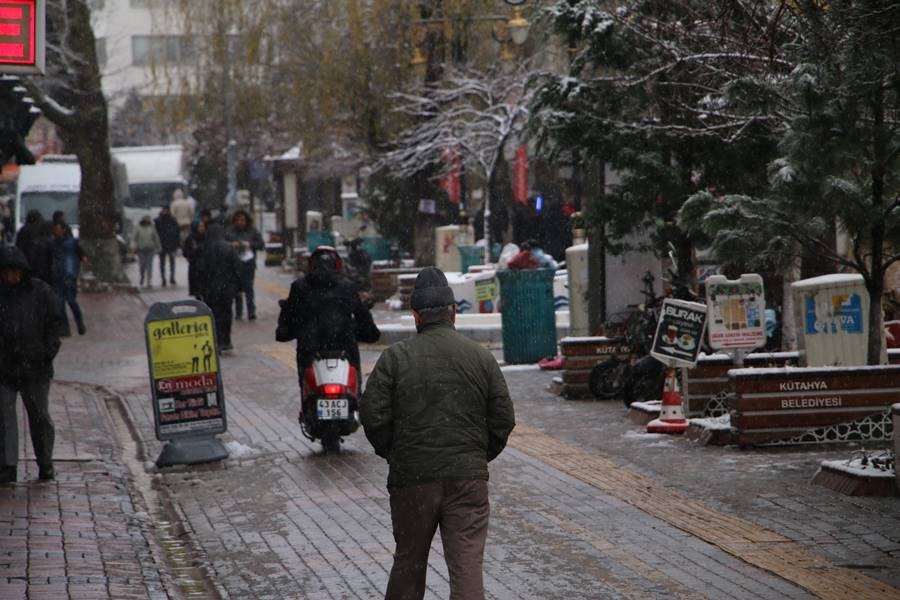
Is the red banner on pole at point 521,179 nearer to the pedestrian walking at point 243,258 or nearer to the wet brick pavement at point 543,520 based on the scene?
the pedestrian walking at point 243,258

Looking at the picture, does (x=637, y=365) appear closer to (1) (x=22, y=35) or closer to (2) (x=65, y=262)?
(1) (x=22, y=35)

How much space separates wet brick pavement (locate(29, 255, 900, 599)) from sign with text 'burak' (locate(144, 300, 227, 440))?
0.40 metres

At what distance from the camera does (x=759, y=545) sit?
8.99 metres

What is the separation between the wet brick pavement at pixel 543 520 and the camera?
8234mm

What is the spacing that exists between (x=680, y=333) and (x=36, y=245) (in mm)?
12207

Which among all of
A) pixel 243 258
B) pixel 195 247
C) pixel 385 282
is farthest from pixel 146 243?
pixel 195 247

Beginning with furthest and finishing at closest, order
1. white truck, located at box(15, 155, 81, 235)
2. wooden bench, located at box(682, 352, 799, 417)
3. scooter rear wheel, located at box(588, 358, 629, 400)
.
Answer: white truck, located at box(15, 155, 81, 235) < scooter rear wheel, located at box(588, 358, 629, 400) < wooden bench, located at box(682, 352, 799, 417)

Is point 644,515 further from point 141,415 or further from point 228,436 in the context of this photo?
point 141,415

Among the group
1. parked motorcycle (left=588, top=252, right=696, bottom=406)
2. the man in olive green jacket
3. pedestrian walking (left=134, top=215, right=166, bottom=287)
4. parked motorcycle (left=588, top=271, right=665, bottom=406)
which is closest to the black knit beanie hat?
the man in olive green jacket

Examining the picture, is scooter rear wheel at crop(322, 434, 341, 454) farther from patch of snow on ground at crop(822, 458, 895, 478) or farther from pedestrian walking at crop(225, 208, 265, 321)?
pedestrian walking at crop(225, 208, 265, 321)

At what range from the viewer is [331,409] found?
491 inches

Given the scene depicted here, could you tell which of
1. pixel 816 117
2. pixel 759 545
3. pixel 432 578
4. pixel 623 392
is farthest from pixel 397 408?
pixel 623 392

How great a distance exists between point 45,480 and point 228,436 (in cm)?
286

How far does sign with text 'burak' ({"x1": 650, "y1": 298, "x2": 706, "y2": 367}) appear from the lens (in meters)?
13.4
